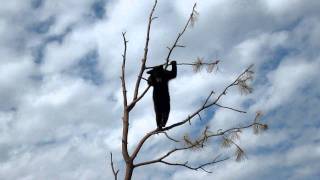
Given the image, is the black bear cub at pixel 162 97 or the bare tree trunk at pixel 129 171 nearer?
the bare tree trunk at pixel 129 171

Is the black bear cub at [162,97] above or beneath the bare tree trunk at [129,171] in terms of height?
above

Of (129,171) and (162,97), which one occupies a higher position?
(162,97)

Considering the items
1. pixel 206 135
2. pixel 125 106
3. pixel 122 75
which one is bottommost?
pixel 206 135

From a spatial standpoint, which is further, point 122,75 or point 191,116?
point 122,75

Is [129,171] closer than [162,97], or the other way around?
[129,171]

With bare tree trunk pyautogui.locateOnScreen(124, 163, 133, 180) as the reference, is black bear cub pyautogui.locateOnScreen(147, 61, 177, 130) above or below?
above

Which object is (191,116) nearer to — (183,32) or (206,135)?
(206,135)

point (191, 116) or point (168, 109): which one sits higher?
point (168, 109)

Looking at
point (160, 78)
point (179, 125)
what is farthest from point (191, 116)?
point (160, 78)

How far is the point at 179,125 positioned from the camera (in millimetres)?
8711

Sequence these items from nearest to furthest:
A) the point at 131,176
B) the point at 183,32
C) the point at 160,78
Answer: the point at 131,176, the point at 183,32, the point at 160,78

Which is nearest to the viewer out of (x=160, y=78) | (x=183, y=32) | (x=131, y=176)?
(x=131, y=176)

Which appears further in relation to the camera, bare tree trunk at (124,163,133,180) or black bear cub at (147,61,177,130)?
black bear cub at (147,61,177,130)

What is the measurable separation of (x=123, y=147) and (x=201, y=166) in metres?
1.64
